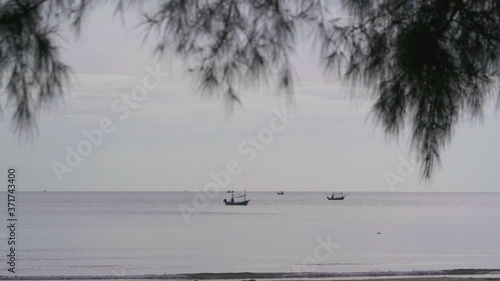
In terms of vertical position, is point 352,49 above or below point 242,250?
above

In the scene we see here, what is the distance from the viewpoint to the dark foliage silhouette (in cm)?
413

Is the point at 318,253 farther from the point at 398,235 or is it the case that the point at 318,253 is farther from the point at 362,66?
the point at 362,66

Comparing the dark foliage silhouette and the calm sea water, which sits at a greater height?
the dark foliage silhouette

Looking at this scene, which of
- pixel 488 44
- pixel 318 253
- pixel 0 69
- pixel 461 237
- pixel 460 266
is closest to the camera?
pixel 0 69

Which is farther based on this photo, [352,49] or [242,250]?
[242,250]

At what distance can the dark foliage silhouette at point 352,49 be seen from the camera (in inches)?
163

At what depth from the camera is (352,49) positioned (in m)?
4.38

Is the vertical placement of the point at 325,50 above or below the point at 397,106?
above

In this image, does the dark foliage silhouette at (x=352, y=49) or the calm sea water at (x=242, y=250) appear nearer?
the dark foliage silhouette at (x=352, y=49)

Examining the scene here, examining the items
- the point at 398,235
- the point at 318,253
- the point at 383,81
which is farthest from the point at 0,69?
the point at 398,235

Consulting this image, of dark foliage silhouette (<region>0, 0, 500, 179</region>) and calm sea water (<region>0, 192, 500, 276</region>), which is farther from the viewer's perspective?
calm sea water (<region>0, 192, 500, 276</region>)

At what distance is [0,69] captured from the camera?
13.4 feet

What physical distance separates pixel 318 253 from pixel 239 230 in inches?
614

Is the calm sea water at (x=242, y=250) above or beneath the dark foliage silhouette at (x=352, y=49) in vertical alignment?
beneath
